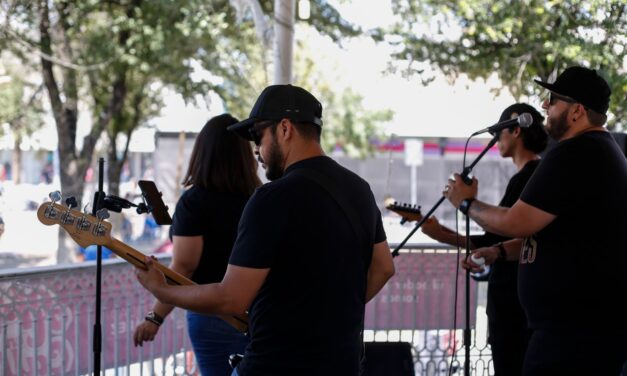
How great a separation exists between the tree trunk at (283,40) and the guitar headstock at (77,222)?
2926mm

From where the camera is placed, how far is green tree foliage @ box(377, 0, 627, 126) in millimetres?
6809

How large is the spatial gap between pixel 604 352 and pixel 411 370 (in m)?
1.67

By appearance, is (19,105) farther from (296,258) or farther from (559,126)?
(296,258)

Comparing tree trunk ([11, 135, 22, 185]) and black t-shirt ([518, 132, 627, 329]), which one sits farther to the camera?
tree trunk ([11, 135, 22, 185])

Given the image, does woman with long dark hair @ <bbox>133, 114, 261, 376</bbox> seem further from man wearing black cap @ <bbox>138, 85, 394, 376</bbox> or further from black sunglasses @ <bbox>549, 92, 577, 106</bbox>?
black sunglasses @ <bbox>549, 92, 577, 106</bbox>

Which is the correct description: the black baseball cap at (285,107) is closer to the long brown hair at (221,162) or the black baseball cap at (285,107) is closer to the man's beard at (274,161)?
the man's beard at (274,161)

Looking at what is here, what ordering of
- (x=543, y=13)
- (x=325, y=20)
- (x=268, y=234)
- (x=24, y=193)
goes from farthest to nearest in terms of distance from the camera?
1. (x=24, y=193)
2. (x=325, y=20)
3. (x=543, y=13)
4. (x=268, y=234)

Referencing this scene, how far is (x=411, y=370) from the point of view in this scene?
4574mm

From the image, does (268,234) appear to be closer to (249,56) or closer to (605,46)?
(605,46)

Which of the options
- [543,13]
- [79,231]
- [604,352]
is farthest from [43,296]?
[543,13]

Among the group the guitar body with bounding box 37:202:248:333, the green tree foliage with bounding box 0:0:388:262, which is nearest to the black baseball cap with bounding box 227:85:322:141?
the guitar body with bounding box 37:202:248:333

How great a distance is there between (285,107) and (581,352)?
1.44 metres

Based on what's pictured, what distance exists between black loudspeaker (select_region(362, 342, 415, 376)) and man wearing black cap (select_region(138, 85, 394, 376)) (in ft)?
6.58

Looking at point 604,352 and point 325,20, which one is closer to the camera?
point 604,352
